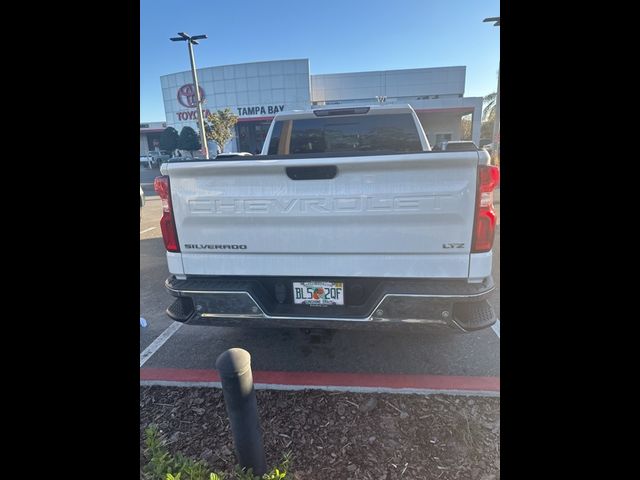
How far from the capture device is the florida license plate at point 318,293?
250cm

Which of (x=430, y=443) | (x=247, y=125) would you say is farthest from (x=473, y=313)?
(x=247, y=125)

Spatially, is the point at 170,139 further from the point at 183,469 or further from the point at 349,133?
the point at 183,469

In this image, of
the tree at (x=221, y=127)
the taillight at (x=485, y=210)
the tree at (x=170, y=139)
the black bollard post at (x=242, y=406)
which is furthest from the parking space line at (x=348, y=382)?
the tree at (x=170, y=139)

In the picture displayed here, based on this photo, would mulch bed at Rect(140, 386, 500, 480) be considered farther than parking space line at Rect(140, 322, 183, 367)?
No

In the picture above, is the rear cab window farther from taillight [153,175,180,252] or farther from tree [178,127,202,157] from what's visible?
tree [178,127,202,157]

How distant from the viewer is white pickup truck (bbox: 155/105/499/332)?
7.22 feet

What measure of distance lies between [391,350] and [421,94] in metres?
33.4

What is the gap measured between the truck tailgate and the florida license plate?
0.32 feet

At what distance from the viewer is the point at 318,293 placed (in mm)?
2529

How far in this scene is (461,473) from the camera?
6.43 feet

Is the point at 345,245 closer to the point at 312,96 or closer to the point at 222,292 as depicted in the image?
the point at 222,292

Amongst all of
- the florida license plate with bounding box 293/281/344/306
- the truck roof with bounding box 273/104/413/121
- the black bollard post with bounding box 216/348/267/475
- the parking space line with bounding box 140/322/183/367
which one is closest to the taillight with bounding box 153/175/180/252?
the florida license plate with bounding box 293/281/344/306

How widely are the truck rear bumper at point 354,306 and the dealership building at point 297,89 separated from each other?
30.3m
